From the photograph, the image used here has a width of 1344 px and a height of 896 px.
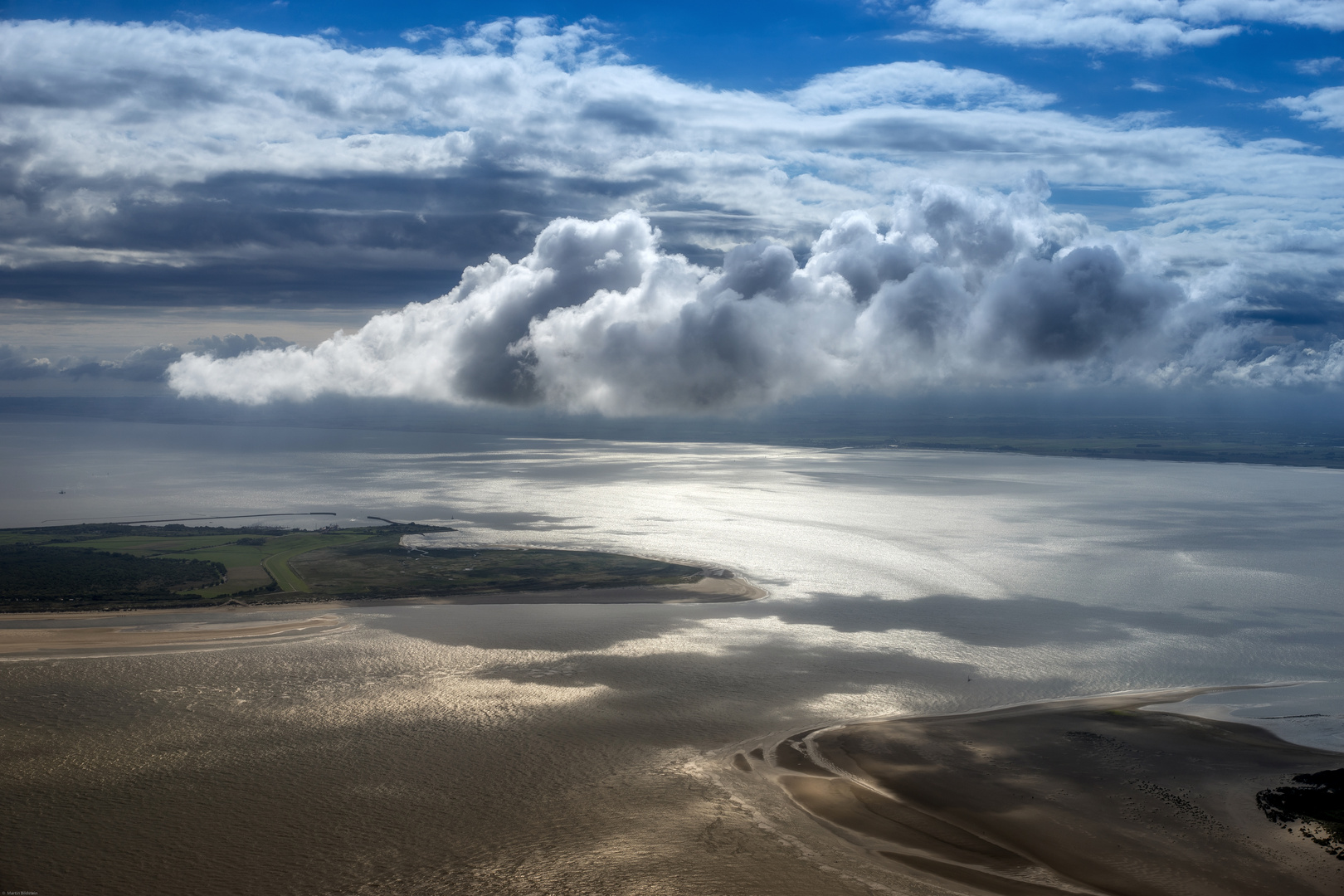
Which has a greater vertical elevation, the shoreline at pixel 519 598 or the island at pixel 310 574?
the island at pixel 310 574

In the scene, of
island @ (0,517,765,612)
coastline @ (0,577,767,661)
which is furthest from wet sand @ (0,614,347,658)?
island @ (0,517,765,612)

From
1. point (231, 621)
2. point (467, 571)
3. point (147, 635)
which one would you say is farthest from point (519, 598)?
point (147, 635)

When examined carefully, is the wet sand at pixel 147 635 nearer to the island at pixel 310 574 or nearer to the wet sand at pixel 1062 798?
the island at pixel 310 574

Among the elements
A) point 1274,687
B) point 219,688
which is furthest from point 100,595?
point 1274,687

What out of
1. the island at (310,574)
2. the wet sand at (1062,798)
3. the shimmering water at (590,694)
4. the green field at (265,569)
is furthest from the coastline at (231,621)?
→ the wet sand at (1062,798)

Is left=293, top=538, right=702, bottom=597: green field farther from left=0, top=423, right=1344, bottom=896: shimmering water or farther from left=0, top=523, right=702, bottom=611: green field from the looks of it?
left=0, top=423, right=1344, bottom=896: shimmering water

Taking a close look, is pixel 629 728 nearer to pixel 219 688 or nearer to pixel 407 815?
pixel 407 815

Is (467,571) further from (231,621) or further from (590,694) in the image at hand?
(590,694)
